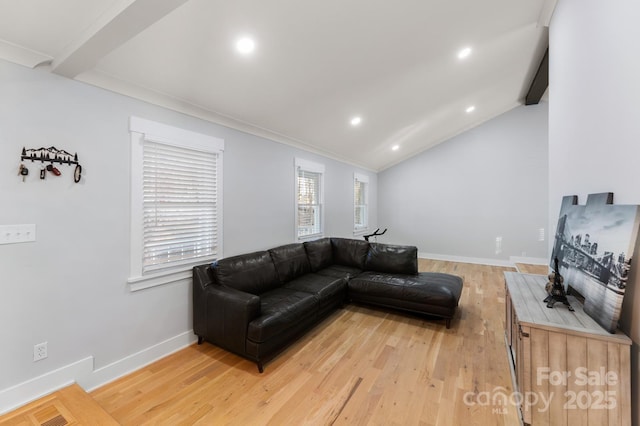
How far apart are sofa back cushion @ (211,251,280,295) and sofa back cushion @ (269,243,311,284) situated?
10 cm

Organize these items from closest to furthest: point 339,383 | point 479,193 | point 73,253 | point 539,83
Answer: point 73,253, point 339,383, point 539,83, point 479,193

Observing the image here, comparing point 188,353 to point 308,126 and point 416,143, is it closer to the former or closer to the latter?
point 308,126

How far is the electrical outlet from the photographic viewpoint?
71.3 inches

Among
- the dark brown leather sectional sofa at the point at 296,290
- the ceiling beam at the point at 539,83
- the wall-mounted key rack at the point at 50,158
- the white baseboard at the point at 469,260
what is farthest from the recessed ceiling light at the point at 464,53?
the white baseboard at the point at 469,260

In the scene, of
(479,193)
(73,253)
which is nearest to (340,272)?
(73,253)

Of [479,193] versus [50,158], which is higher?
[479,193]

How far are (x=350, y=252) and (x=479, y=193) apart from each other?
13.4 ft

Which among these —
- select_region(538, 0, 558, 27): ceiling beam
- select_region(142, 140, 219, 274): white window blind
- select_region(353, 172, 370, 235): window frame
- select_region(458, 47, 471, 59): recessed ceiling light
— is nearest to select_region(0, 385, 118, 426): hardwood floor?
select_region(142, 140, 219, 274): white window blind

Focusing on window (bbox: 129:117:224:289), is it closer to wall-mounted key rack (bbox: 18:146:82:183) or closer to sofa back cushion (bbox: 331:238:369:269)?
wall-mounted key rack (bbox: 18:146:82:183)

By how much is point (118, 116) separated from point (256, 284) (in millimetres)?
2113

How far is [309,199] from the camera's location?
15.8ft

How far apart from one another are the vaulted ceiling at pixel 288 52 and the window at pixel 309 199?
537 millimetres

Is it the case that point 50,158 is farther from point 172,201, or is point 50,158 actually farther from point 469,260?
point 469,260

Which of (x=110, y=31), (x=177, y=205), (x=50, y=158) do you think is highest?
(x=110, y=31)
